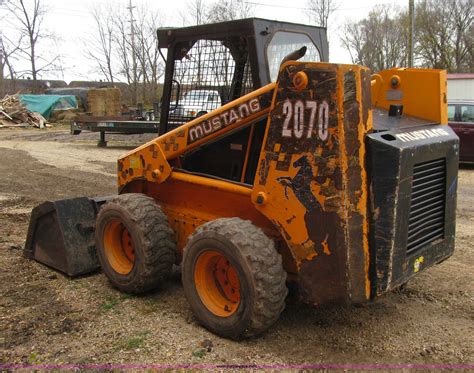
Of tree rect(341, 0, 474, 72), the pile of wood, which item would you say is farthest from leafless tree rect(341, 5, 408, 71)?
the pile of wood

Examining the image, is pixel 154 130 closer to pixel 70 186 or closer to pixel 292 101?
pixel 70 186

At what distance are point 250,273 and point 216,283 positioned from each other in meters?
0.53

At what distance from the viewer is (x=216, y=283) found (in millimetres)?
3574

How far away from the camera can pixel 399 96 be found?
389 cm

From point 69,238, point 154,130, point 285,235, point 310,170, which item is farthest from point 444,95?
point 154,130

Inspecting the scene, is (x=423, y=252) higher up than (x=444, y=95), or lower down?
lower down

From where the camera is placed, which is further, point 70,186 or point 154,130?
point 154,130

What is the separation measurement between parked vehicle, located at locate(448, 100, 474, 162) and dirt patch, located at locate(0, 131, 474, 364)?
7124mm

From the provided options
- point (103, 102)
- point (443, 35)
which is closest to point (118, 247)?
point (103, 102)

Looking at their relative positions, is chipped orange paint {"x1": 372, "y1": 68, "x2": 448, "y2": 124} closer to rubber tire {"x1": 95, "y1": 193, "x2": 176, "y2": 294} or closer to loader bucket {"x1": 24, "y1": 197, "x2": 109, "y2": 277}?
rubber tire {"x1": 95, "y1": 193, "x2": 176, "y2": 294}

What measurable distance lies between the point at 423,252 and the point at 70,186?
7.41 m

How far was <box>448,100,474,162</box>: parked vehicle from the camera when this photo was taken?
37.9 ft

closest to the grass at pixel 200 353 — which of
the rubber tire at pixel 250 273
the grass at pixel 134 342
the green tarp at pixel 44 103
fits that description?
the rubber tire at pixel 250 273

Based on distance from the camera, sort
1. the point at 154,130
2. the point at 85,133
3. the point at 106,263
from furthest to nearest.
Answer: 1. the point at 85,133
2. the point at 154,130
3. the point at 106,263
